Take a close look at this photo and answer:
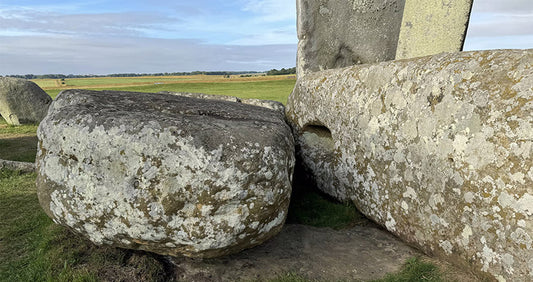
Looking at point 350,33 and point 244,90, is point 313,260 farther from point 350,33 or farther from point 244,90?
point 244,90

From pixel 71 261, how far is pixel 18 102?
43.5ft

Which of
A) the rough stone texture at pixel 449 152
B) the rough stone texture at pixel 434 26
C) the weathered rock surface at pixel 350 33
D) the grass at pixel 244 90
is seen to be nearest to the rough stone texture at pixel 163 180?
the rough stone texture at pixel 449 152

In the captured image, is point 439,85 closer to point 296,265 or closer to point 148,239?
point 296,265

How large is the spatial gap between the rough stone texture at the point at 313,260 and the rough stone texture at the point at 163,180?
0.25m

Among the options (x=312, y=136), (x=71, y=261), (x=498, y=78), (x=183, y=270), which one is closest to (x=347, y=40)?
(x=312, y=136)

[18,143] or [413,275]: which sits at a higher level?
[413,275]

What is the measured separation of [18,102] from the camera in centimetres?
1439

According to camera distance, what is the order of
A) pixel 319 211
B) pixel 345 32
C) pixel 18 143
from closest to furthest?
pixel 319 211, pixel 345 32, pixel 18 143

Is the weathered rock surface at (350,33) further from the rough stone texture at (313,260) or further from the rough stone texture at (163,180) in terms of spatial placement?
the rough stone texture at (163,180)

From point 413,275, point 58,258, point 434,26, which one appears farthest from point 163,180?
point 434,26

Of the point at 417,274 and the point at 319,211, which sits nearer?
the point at 417,274

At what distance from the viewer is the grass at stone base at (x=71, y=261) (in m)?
3.44

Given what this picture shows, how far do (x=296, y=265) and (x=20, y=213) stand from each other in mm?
4256

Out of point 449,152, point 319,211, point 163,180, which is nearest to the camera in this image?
point 163,180
